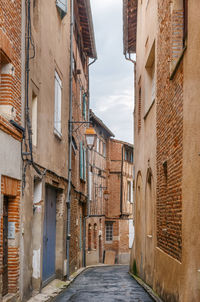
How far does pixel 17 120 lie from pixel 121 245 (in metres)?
28.6

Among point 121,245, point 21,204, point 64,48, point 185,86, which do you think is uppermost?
point 64,48

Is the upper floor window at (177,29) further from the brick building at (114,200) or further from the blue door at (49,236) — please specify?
the brick building at (114,200)

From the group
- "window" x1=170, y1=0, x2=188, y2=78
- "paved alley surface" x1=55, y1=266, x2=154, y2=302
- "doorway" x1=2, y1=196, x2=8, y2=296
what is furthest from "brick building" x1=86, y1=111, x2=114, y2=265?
"window" x1=170, y1=0, x2=188, y2=78

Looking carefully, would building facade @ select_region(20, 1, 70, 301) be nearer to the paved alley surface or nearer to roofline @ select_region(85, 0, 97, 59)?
the paved alley surface

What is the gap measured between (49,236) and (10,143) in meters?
5.26

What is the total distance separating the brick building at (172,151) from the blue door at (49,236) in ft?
8.21

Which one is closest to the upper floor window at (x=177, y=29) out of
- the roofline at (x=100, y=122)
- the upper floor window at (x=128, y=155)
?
the roofline at (x=100, y=122)

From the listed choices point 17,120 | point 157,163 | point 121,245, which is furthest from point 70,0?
point 121,245

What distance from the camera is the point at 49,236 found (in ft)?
42.9

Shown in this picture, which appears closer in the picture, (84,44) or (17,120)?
(17,120)

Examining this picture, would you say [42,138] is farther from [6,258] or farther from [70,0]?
[70,0]

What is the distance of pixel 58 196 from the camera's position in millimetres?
14695

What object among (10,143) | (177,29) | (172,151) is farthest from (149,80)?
(10,143)

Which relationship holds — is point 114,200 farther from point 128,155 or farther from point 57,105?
point 57,105
